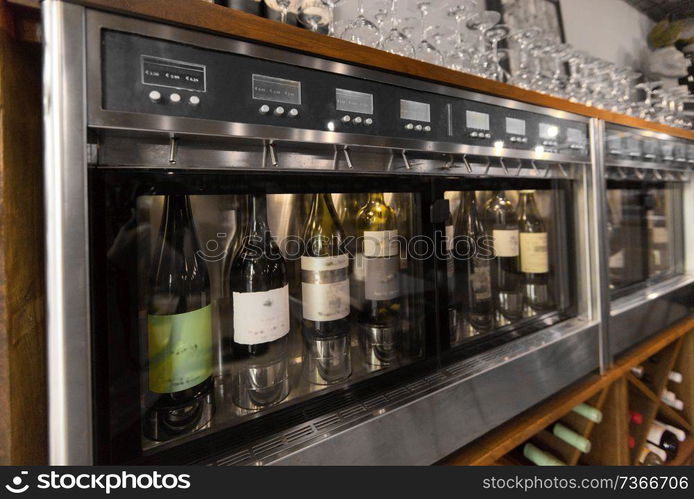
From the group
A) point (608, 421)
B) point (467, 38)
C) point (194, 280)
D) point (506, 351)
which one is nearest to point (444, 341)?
point (506, 351)

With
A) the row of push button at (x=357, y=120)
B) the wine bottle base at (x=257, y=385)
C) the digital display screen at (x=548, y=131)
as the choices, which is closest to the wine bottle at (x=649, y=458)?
the digital display screen at (x=548, y=131)

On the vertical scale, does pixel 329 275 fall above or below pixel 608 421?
above

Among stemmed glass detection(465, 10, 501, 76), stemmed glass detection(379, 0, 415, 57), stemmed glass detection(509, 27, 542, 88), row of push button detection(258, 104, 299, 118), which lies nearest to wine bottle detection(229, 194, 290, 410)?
row of push button detection(258, 104, 299, 118)

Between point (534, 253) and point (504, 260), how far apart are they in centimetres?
10

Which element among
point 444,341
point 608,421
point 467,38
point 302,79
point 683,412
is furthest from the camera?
point 683,412

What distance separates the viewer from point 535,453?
0.81 meters

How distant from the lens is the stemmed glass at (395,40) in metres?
0.73

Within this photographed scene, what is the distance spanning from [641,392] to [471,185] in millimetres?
→ 1260

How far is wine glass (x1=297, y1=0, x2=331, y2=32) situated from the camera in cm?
59

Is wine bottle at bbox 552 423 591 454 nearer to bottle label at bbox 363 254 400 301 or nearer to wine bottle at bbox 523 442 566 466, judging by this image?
wine bottle at bbox 523 442 566 466

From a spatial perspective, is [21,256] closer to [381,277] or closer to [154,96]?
[154,96]

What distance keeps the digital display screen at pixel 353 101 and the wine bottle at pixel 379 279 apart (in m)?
0.16

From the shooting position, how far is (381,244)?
61 centimetres

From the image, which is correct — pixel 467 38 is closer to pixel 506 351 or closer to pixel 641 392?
pixel 506 351
